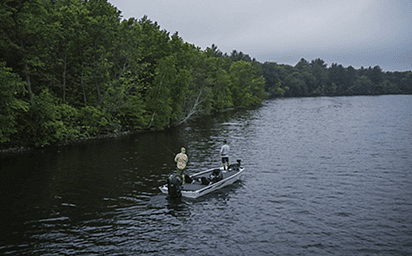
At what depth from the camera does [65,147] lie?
35.3 m

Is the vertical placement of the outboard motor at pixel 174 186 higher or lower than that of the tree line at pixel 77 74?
lower

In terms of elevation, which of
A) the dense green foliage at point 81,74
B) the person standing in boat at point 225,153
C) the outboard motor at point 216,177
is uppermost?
the dense green foliage at point 81,74

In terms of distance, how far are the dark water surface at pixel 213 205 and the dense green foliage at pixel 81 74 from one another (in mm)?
4935

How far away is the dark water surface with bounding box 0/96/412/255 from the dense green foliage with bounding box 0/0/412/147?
4.94m

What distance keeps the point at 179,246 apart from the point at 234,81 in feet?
339

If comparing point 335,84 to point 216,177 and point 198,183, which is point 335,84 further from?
point 198,183

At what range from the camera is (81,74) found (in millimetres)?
41219

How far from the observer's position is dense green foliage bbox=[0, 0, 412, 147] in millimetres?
31984

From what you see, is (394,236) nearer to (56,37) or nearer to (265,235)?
(265,235)

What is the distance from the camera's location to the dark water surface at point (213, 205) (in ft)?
41.8

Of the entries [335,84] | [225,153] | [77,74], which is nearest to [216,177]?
[225,153]

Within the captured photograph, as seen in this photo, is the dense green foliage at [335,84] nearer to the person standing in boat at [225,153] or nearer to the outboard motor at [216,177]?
the person standing in boat at [225,153]

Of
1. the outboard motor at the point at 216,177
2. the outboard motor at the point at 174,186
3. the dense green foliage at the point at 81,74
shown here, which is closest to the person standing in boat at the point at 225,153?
the outboard motor at the point at 216,177

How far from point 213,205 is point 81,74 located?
32331 mm
